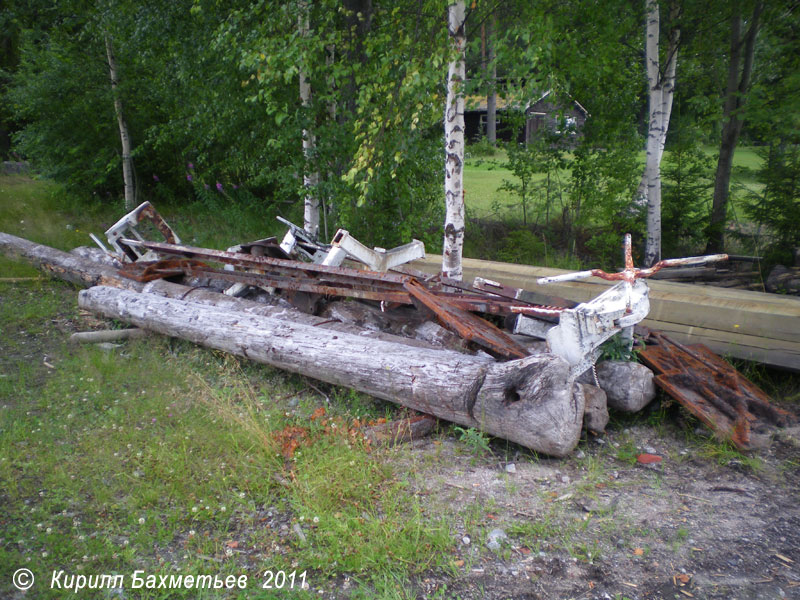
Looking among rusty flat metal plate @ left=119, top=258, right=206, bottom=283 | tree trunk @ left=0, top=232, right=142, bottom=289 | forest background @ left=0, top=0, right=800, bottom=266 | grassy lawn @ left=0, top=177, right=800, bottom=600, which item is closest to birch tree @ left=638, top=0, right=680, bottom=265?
forest background @ left=0, top=0, right=800, bottom=266

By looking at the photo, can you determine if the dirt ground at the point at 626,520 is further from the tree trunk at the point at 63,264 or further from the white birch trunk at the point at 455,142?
the tree trunk at the point at 63,264

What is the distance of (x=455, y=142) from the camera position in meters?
6.20

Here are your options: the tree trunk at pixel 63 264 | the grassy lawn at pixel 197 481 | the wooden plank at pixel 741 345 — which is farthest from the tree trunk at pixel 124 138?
the wooden plank at pixel 741 345

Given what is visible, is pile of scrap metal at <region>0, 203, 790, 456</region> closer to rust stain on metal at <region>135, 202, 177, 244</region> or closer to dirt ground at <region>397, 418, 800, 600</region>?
rust stain on metal at <region>135, 202, 177, 244</region>

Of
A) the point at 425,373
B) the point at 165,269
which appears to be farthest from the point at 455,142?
the point at 165,269

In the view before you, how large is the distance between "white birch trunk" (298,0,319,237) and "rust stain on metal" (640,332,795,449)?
5121mm

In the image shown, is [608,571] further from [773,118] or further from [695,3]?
[695,3]

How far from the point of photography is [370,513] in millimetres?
3514

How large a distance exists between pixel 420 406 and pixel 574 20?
6.10 meters

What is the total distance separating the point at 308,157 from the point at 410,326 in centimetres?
353

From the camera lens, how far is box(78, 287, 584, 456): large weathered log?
399 centimetres

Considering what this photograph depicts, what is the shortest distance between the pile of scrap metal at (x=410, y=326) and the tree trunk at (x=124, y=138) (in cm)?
514

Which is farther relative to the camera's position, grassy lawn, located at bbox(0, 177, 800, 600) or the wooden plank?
the wooden plank

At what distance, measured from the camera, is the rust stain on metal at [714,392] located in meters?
4.29
